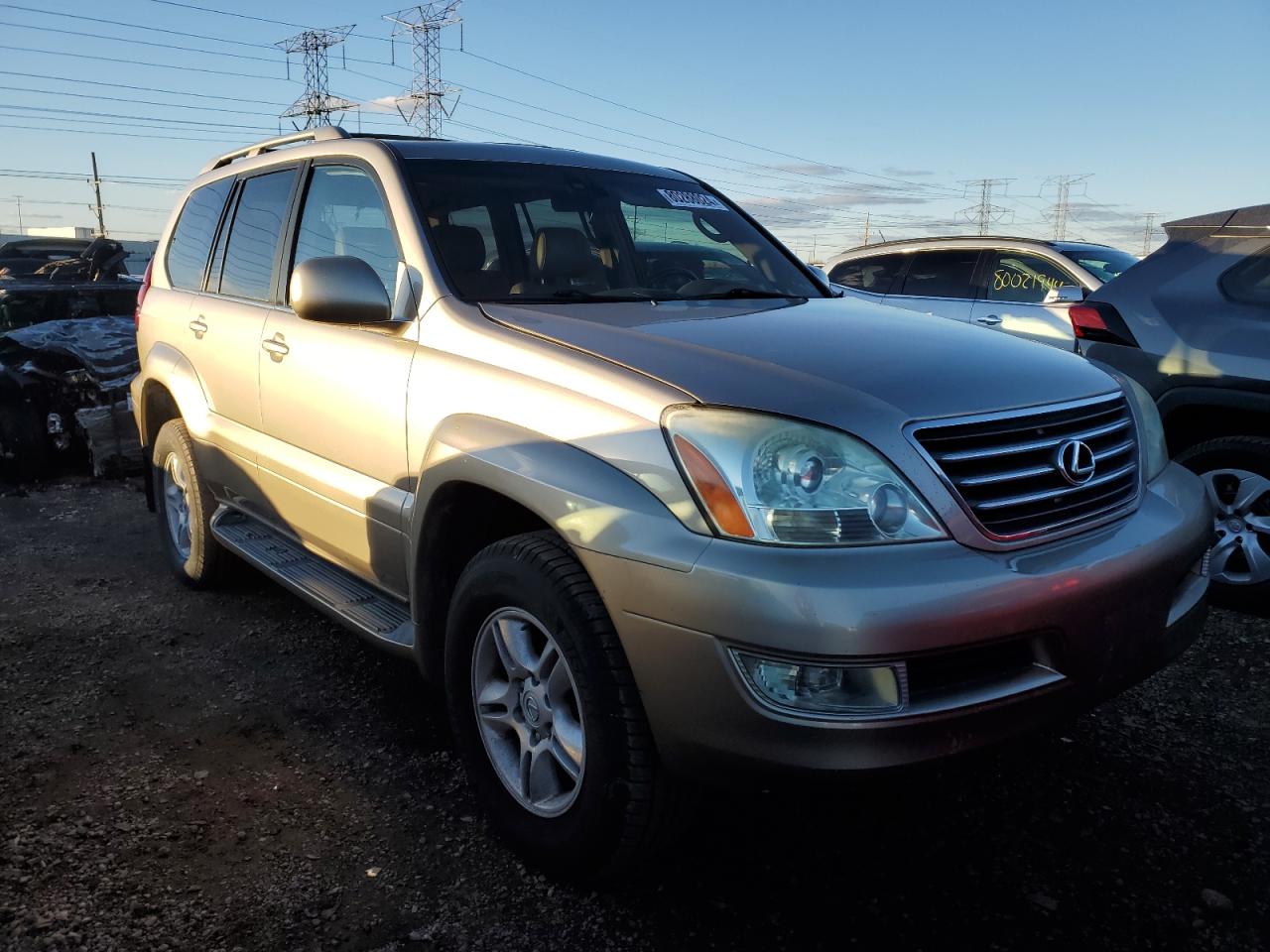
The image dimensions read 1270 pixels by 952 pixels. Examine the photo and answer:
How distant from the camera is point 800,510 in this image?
75.2 inches

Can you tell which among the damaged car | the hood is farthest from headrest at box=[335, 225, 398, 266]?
the damaged car

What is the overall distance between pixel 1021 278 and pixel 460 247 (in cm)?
570

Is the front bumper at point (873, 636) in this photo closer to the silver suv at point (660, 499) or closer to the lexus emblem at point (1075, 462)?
the silver suv at point (660, 499)

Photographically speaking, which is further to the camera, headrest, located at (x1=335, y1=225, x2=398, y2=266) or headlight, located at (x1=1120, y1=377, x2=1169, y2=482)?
headrest, located at (x1=335, y1=225, x2=398, y2=266)

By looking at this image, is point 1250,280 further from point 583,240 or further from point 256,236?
point 256,236

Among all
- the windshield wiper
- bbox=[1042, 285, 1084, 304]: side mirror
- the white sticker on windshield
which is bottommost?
bbox=[1042, 285, 1084, 304]: side mirror

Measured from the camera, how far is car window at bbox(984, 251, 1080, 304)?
720 cm

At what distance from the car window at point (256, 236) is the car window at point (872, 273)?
223 inches

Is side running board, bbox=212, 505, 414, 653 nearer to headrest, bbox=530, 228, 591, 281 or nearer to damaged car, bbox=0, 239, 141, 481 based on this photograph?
headrest, bbox=530, 228, 591, 281

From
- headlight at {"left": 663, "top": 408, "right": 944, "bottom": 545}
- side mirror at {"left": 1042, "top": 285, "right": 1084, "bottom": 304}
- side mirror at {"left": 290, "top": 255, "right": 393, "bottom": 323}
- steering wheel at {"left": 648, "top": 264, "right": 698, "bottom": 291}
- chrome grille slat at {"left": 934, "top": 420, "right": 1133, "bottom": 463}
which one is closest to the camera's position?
headlight at {"left": 663, "top": 408, "right": 944, "bottom": 545}

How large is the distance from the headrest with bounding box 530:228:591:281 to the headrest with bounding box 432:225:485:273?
0.18m

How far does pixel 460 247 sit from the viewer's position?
2.93m

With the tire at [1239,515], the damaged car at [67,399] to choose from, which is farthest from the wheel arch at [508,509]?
the damaged car at [67,399]

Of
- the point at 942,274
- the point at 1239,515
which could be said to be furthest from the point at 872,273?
the point at 1239,515
